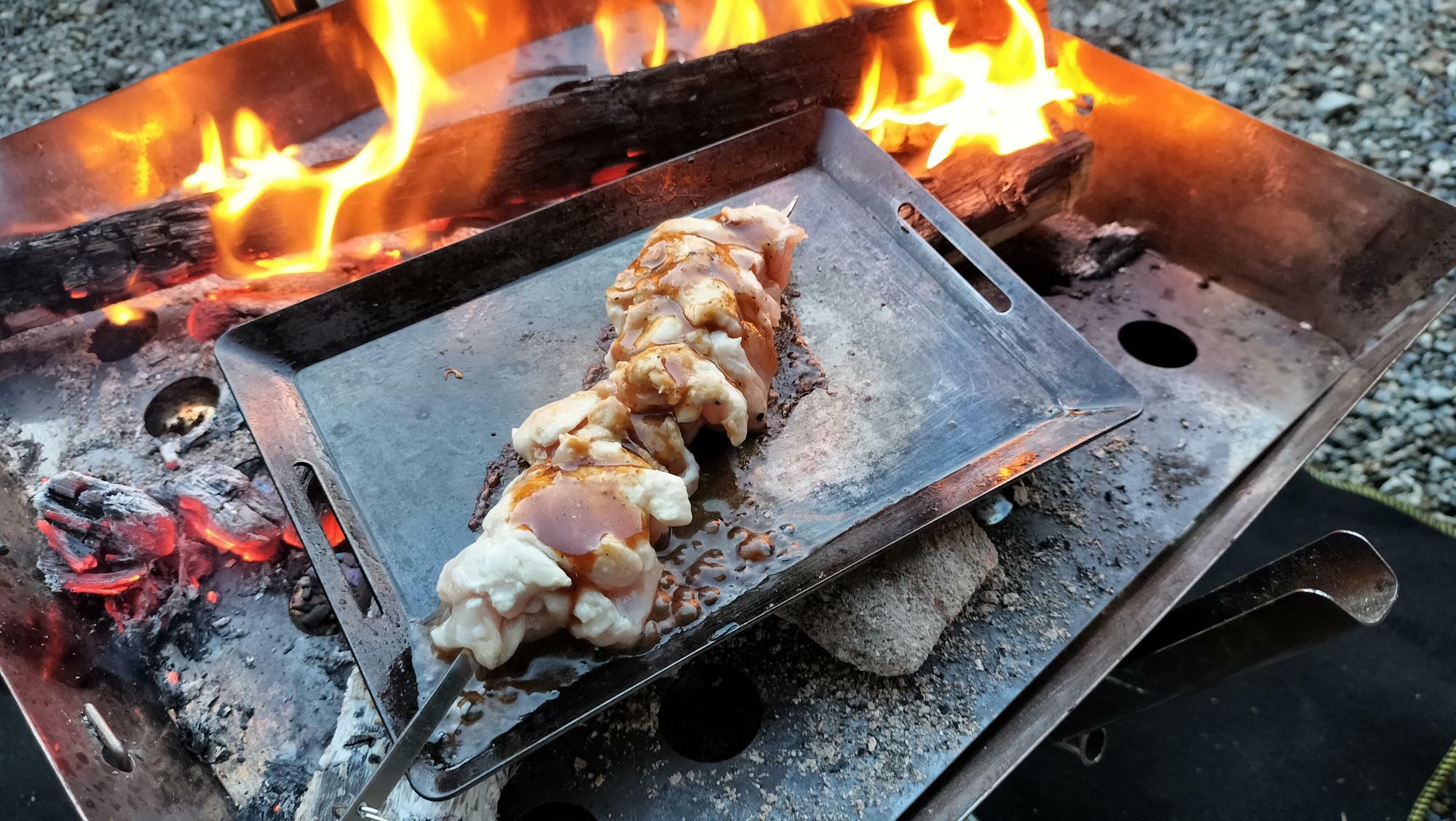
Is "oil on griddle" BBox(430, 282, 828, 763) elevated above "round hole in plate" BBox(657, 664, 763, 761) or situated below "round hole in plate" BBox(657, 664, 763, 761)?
above

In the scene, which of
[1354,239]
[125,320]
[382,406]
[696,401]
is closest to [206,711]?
[382,406]

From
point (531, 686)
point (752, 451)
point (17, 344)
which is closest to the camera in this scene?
point (531, 686)

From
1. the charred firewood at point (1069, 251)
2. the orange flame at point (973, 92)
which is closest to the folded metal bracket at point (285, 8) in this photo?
the orange flame at point (973, 92)

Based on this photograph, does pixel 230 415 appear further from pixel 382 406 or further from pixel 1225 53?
pixel 1225 53

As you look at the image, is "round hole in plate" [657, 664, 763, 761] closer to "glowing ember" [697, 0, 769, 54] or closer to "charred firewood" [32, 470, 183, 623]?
"charred firewood" [32, 470, 183, 623]

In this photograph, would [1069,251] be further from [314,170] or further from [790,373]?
[314,170]

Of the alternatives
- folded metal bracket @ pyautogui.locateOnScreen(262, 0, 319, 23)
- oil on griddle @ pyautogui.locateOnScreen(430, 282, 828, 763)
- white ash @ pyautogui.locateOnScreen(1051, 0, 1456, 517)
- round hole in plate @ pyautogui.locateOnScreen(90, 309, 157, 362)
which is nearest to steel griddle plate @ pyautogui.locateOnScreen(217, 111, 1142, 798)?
oil on griddle @ pyautogui.locateOnScreen(430, 282, 828, 763)
